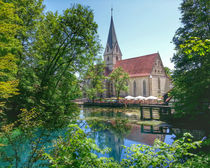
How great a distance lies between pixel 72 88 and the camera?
13180 millimetres

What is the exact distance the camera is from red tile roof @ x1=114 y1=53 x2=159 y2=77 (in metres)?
39.9

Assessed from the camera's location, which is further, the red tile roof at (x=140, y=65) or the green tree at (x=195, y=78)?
the red tile roof at (x=140, y=65)

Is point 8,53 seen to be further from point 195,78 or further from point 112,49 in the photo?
point 112,49

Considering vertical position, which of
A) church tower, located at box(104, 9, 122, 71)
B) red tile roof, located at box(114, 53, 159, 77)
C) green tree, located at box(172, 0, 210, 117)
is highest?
church tower, located at box(104, 9, 122, 71)

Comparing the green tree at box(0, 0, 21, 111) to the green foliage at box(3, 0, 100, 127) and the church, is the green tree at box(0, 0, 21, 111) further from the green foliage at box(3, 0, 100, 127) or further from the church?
the church

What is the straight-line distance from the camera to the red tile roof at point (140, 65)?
1572 inches

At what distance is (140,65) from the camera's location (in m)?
42.5

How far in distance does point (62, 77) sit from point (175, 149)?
450 inches

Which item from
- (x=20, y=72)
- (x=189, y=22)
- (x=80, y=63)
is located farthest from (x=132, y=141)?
(x=189, y=22)

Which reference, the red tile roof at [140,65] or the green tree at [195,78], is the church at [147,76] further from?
the green tree at [195,78]

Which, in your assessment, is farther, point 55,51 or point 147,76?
point 147,76

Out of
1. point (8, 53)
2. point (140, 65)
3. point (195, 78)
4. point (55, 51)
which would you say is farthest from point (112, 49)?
point (8, 53)

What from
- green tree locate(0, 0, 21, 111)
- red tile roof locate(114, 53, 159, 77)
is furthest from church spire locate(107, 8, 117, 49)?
green tree locate(0, 0, 21, 111)

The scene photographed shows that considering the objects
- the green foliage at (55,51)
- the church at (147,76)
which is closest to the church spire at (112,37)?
the church at (147,76)
